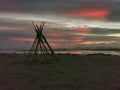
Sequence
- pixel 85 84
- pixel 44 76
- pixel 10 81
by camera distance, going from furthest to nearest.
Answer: pixel 44 76
pixel 10 81
pixel 85 84

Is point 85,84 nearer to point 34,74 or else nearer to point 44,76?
point 44,76

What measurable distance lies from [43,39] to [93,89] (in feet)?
37.3

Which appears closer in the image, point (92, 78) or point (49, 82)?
point (49, 82)

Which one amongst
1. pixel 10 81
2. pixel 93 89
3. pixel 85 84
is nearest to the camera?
pixel 93 89

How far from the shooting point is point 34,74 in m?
14.9

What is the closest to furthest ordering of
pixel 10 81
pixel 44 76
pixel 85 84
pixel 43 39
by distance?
pixel 85 84 → pixel 10 81 → pixel 44 76 → pixel 43 39

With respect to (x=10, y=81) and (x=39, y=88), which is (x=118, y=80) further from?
(x=10, y=81)

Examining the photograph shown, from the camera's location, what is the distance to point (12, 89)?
11.0m

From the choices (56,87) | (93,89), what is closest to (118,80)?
(93,89)

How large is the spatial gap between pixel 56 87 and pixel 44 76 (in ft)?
9.36

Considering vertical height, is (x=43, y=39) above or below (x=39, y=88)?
above

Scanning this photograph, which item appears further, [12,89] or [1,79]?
[1,79]

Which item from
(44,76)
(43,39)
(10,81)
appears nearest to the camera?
(10,81)

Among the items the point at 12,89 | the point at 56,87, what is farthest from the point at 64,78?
the point at 12,89
